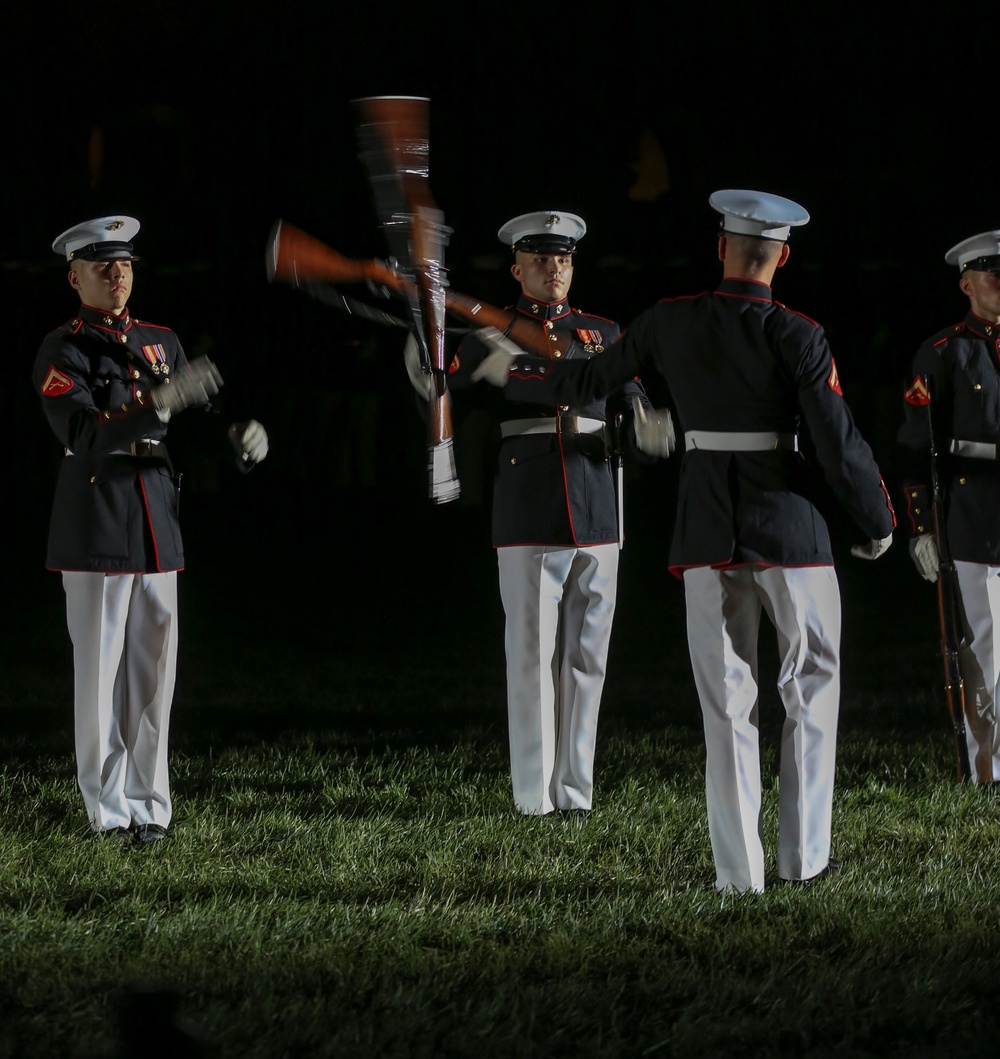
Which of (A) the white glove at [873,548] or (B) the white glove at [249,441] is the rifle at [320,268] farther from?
(A) the white glove at [873,548]

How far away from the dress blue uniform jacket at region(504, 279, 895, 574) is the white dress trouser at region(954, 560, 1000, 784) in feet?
5.91

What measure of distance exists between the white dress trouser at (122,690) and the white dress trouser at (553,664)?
49.8 inches

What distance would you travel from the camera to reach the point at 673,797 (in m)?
6.55

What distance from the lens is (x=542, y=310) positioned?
20.9 feet

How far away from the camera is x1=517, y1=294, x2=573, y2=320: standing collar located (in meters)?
6.35

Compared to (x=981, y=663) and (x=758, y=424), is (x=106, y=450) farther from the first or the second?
(x=981, y=663)

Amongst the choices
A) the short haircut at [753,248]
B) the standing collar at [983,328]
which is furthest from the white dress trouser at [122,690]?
the standing collar at [983,328]

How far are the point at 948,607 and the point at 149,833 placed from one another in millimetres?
3109

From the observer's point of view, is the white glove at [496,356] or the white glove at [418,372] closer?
the white glove at [496,356]

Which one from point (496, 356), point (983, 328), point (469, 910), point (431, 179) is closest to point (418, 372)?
point (496, 356)

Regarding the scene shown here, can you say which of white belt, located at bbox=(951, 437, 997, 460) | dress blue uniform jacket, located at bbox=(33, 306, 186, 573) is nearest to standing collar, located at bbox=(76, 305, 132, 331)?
dress blue uniform jacket, located at bbox=(33, 306, 186, 573)

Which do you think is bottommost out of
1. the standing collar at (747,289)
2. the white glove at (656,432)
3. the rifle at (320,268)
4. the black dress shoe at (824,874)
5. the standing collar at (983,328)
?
the black dress shoe at (824,874)

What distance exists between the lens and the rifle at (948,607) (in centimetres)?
658

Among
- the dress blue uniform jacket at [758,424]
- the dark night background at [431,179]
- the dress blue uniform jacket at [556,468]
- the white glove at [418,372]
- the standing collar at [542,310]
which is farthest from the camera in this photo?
the dark night background at [431,179]
